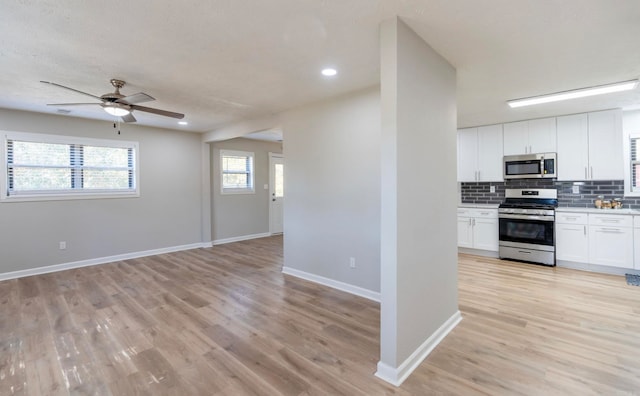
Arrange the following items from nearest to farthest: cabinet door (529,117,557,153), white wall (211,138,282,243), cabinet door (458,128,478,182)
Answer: cabinet door (529,117,557,153), cabinet door (458,128,478,182), white wall (211,138,282,243)

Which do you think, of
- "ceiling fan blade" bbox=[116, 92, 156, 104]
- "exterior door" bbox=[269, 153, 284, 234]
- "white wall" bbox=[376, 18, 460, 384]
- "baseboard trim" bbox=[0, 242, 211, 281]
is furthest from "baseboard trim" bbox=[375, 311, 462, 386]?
"exterior door" bbox=[269, 153, 284, 234]

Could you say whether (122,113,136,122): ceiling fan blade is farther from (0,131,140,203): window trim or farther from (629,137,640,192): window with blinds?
(629,137,640,192): window with blinds

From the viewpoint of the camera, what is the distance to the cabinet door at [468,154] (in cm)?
577

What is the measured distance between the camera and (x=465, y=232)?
5680mm

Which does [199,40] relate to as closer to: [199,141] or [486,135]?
[199,141]

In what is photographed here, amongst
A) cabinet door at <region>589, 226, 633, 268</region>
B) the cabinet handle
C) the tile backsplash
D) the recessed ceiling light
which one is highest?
the recessed ceiling light

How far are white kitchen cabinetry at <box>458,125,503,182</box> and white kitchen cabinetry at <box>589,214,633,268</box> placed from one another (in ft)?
5.05

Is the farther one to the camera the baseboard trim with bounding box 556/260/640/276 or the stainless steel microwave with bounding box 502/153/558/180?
the stainless steel microwave with bounding box 502/153/558/180

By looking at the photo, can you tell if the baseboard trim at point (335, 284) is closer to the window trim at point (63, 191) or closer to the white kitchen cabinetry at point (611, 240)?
the window trim at point (63, 191)

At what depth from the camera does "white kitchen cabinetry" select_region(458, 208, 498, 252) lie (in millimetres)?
5367

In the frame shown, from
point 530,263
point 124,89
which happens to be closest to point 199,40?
point 124,89

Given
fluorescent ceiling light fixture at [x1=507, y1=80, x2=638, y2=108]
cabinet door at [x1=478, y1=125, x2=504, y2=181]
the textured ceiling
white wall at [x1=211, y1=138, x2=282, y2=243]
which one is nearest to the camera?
the textured ceiling

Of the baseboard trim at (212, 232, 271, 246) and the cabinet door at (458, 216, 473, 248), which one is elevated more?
the cabinet door at (458, 216, 473, 248)

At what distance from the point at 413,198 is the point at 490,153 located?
423 centimetres
